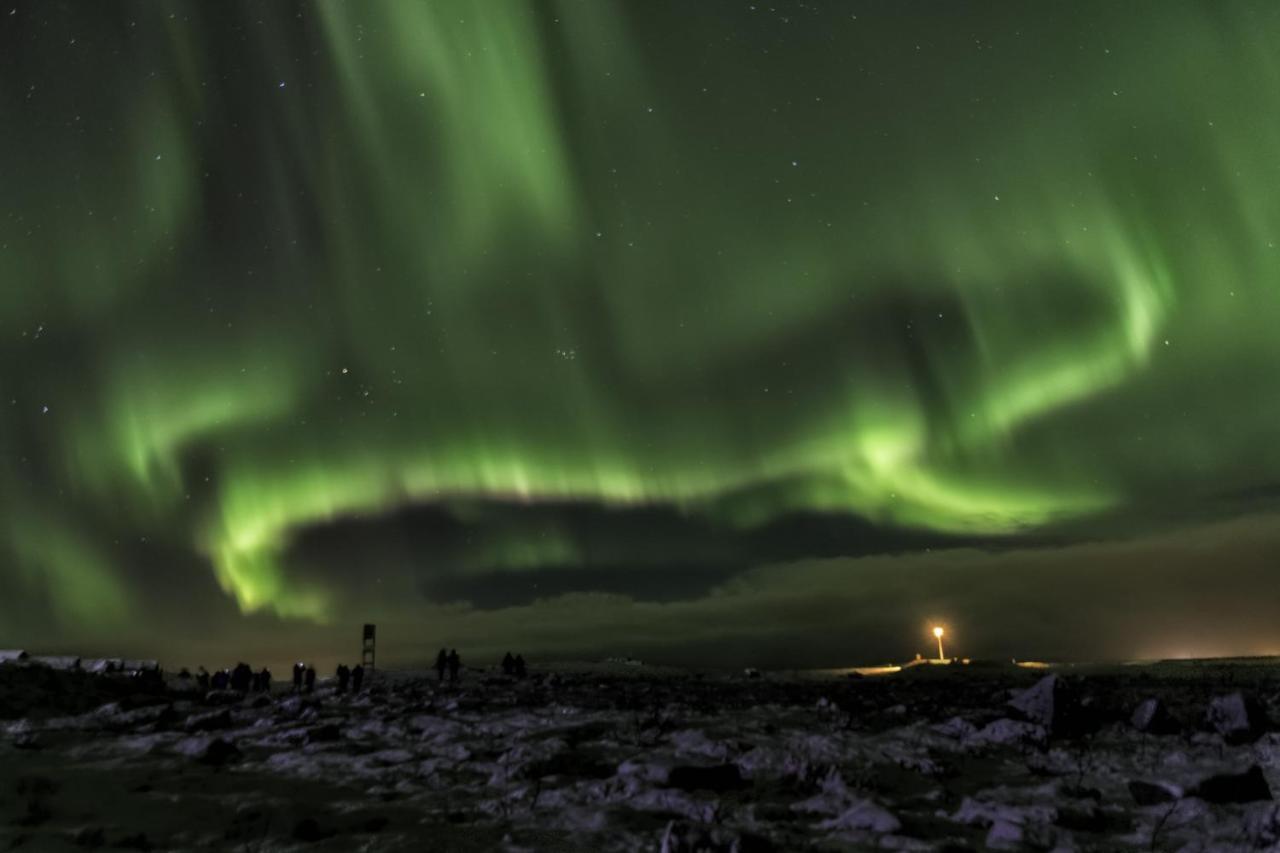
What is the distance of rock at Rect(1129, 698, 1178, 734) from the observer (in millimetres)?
15367

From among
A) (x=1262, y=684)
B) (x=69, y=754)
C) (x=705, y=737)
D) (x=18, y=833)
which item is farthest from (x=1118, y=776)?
(x=1262, y=684)

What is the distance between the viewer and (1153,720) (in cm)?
1553

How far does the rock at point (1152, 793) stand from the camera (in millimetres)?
10003

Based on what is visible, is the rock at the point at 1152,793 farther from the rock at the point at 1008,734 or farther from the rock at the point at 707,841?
the rock at the point at 707,841

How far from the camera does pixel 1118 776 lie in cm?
1171

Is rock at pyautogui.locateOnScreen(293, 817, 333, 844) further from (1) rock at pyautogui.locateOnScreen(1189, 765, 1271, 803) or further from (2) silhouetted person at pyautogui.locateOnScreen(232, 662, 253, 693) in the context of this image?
(2) silhouetted person at pyautogui.locateOnScreen(232, 662, 253, 693)

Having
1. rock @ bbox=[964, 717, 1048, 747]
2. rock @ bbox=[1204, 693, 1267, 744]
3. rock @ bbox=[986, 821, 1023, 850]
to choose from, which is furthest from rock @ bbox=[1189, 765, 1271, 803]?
→ rock @ bbox=[1204, 693, 1267, 744]

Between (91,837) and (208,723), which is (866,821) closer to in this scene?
(91,837)

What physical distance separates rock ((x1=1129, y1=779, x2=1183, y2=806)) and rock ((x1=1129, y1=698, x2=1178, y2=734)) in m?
6.06

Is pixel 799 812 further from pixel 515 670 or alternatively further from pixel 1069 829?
pixel 515 670

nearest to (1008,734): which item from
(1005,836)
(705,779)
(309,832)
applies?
(705,779)

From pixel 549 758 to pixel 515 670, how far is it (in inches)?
1226

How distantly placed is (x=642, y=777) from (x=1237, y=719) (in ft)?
38.3

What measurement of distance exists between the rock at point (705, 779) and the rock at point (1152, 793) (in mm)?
5345
